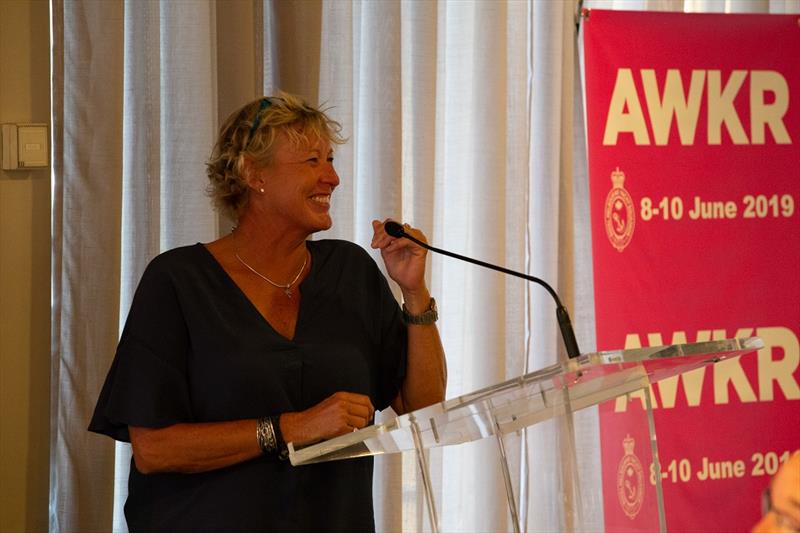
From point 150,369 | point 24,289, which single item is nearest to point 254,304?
point 150,369

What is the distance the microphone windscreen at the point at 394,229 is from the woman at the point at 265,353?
4cm

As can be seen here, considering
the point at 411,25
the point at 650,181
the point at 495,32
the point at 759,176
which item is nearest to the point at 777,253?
the point at 759,176

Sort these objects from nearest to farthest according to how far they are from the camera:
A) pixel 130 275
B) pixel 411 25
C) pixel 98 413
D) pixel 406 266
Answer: pixel 98 413 → pixel 406 266 → pixel 130 275 → pixel 411 25

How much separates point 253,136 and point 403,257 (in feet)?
1.28

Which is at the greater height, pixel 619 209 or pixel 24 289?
pixel 619 209

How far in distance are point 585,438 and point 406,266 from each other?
4.51ft

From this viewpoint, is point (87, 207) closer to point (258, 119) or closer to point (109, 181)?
point (109, 181)

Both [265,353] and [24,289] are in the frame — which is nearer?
[265,353]

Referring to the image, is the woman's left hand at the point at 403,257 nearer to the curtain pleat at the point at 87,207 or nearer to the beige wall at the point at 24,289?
the curtain pleat at the point at 87,207

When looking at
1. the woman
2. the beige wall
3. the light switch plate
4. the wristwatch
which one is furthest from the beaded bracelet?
the light switch plate

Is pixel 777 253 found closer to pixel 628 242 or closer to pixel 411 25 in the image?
pixel 628 242

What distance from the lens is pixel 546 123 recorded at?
3.09 m

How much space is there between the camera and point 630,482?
67.9 inches

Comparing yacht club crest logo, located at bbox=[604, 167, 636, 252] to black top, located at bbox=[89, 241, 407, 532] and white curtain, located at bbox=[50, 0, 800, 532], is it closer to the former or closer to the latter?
white curtain, located at bbox=[50, 0, 800, 532]
